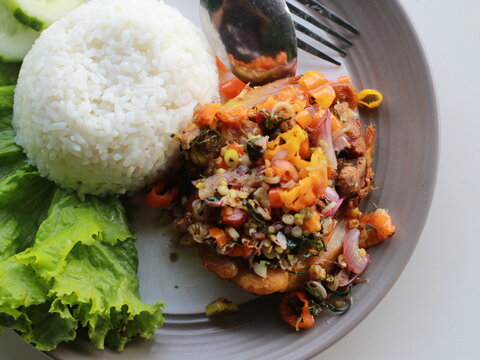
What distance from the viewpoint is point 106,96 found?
12.4 ft

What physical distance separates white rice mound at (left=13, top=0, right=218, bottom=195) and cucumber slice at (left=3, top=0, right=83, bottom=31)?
0.66 feet

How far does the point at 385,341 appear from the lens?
4.28 m

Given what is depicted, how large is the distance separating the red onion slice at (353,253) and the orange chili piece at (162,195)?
1308mm

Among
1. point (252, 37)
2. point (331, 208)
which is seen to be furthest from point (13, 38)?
point (331, 208)

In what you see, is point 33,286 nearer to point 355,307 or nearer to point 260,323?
point 260,323

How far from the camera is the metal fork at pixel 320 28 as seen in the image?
14.1 feet

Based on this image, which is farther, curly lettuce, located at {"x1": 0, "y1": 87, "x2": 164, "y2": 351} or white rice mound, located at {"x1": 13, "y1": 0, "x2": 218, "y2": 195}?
white rice mound, located at {"x1": 13, "y1": 0, "x2": 218, "y2": 195}

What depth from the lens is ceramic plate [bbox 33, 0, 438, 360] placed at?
12.3 ft

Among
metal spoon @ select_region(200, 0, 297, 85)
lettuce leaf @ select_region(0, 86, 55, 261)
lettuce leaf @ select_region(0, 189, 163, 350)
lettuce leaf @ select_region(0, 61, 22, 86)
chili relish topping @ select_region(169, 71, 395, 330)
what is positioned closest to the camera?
lettuce leaf @ select_region(0, 189, 163, 350)

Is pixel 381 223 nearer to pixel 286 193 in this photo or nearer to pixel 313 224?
pixel 313 224

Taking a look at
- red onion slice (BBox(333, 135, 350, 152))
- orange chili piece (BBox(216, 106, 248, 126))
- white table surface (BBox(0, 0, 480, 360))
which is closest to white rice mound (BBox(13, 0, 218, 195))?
orange chili piece (BBox(216, 106, 248, 126))

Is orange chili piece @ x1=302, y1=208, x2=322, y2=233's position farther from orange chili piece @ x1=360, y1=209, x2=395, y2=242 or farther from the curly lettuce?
the curly lettuce

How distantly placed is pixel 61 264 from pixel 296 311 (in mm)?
1615

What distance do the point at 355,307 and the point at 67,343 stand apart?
1.95m
